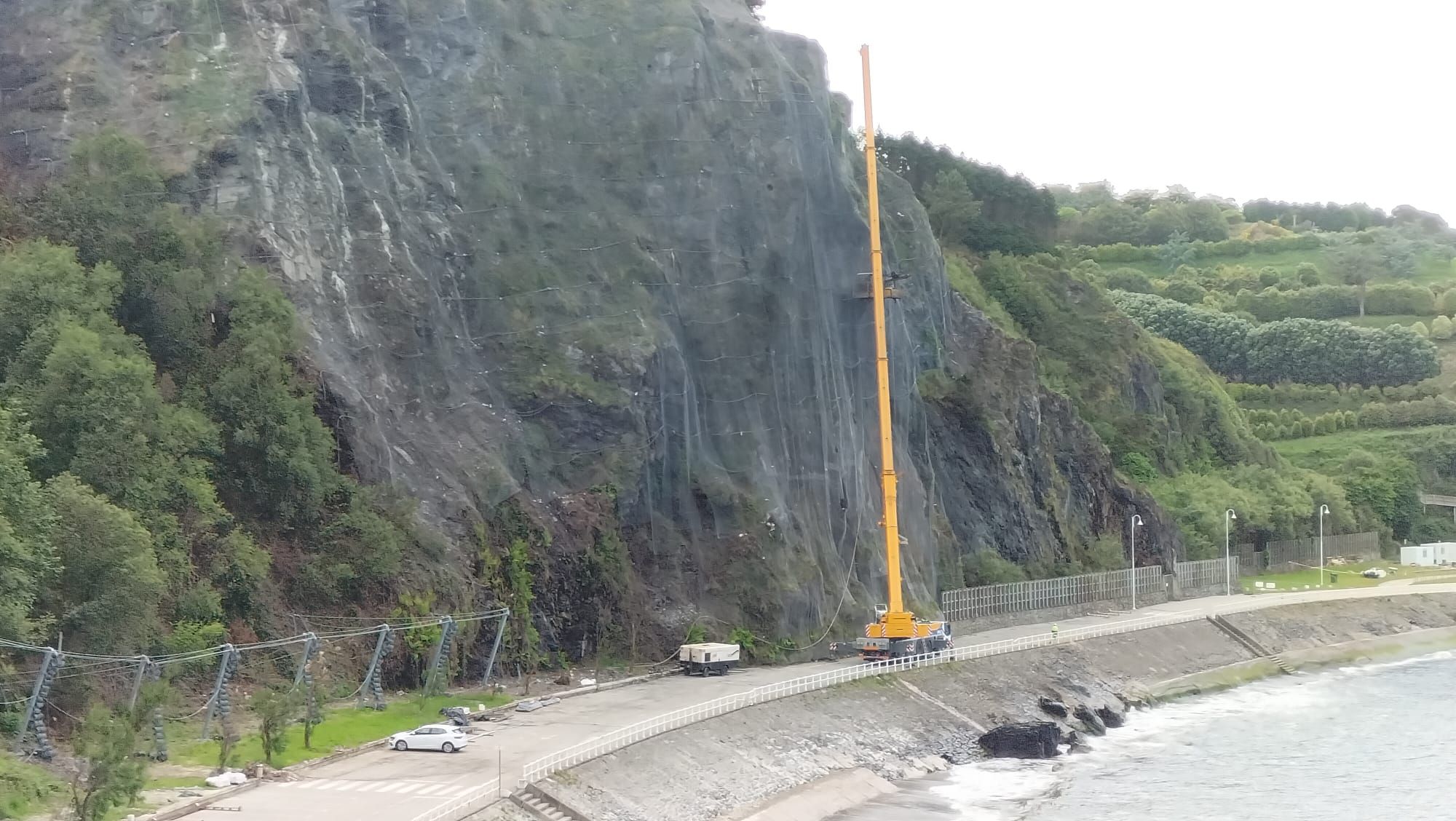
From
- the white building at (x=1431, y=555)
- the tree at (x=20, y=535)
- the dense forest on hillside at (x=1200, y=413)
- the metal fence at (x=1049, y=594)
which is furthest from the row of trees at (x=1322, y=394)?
the tree at (x=20, y=535)

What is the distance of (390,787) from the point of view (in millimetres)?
41031

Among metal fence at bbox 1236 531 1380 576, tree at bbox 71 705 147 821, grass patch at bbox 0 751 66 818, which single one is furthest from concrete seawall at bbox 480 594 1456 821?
metal fence at bbox 1236 531 1380 576

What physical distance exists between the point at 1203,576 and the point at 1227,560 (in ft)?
6.58

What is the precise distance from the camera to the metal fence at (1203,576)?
366 ft

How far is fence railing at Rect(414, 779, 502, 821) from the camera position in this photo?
37.0 meters

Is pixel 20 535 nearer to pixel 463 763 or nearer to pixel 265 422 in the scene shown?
pixel 265 422

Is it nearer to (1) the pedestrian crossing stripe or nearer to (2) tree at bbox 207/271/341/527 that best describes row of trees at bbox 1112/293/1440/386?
(2) tree at bbox 207/271/341/527

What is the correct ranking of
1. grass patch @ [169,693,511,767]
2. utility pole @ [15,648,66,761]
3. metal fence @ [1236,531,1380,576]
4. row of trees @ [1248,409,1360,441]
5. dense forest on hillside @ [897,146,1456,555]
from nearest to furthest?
utility pole @ [15,648,66,761] < grass patch @ [169,693,511,767] < metal fence @ [1236,531,1380,576] < dense forest on hillside @ [897,146,1456,555] < row of trees @ [1248,409,1360,441]

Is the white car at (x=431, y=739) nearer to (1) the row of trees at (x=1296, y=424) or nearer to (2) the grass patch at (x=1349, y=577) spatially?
(2) the grass patch at (x=1349, y=577)

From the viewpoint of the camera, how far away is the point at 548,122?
76562mm

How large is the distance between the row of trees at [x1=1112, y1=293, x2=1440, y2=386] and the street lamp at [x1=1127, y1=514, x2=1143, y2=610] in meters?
78.3

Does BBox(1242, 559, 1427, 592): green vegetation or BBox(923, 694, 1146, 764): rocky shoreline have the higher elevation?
BBox(1242, 559, 1427, 592): green vegetation

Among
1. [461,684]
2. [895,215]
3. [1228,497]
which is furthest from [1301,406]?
[461,684]

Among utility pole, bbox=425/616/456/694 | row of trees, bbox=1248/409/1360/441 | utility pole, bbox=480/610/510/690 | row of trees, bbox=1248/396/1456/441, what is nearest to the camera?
utility pole, bbox=425/616/456/694
